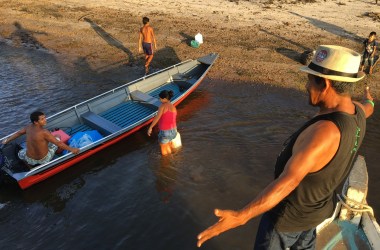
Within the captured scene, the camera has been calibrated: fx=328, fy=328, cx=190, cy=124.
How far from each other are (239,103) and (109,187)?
599cm

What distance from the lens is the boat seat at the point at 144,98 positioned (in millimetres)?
10977

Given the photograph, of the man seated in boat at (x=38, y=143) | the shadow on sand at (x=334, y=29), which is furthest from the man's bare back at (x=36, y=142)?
the shadow on sand at (x=334, y=29)

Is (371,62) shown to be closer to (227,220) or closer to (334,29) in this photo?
(334,29)

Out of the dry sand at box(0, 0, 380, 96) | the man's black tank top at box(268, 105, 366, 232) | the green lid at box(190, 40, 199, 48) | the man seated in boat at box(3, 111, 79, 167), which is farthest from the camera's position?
the green lid at box(190, 40, 199, 48)

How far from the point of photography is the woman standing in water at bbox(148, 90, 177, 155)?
8.39 metres

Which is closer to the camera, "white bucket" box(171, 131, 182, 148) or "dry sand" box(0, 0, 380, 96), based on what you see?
"white bucket" box(171, 131, 182, 148)

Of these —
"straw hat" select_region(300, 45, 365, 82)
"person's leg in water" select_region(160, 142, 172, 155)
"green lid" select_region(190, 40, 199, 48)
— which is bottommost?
"person's leg in water" select_region(160, 142, 172, 155)

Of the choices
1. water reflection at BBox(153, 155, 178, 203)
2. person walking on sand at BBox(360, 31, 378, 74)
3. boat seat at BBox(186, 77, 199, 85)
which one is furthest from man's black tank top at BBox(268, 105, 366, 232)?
person walking on sand at BBox(360, 31, 378, 74)

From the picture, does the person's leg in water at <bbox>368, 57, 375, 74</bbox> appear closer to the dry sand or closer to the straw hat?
the dry sand

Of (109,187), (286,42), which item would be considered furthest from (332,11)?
(109,187)

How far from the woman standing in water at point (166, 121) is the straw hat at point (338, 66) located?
576 centimetres

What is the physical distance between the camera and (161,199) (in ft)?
26.5

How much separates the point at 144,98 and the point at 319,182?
8.98 metres

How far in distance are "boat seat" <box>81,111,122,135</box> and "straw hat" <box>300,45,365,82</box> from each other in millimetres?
7435
